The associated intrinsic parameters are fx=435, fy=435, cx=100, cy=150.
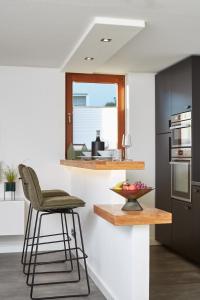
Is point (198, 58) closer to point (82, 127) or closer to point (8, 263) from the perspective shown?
point (82, 127)

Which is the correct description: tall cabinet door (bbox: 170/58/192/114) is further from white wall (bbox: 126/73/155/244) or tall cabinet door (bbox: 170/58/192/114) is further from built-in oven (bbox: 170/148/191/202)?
white wall (bbox: 126/73/155/244)

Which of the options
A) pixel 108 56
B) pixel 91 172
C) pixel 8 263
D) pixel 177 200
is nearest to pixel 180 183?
pixel 177 200

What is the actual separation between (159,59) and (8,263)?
9.59ft

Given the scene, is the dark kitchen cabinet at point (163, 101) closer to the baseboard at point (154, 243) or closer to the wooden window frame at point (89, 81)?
the wooden window frame at point (89, 81)

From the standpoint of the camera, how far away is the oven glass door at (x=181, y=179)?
4.96 meters

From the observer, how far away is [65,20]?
364cm

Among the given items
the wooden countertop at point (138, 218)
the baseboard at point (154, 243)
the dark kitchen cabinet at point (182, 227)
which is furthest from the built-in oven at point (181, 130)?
the wooden countertop at point (138, 218)

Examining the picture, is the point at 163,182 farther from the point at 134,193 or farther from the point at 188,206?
the point at 134,193

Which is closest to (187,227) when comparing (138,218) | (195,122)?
(195,122)

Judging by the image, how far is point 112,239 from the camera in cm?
359

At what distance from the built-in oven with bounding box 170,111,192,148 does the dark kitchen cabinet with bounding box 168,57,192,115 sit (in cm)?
8

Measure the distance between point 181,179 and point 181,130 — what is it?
58cm

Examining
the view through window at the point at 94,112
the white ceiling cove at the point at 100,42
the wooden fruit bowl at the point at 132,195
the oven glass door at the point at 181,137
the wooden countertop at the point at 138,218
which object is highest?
the white ceiling cove at the point at 100,42

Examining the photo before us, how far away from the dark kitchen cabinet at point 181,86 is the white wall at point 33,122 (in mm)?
1424
